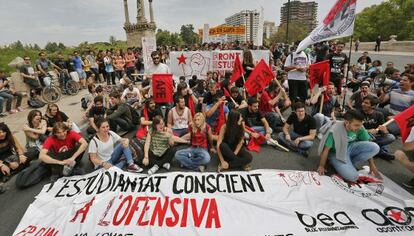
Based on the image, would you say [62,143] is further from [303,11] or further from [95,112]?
[303,11]

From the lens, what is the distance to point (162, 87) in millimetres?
6137

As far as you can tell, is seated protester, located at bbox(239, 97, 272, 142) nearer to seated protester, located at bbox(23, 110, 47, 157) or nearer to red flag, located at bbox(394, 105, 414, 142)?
red flag, located at bbox(394, 105, 414, 142)

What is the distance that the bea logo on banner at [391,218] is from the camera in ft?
9.72

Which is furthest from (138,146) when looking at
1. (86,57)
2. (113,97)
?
(86,57)

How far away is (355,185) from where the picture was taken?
3814mm

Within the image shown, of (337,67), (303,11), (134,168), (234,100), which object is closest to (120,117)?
(134,168)

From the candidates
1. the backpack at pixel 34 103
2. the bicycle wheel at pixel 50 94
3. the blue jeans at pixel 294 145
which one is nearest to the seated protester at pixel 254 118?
the blue jeans at pixel 294 145

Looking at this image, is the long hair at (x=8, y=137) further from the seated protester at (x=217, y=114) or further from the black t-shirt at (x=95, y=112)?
the seated protester at (x=217, y=114)

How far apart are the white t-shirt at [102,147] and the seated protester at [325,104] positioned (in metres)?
4.48

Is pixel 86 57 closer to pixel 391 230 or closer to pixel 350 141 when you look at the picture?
pixel 350 141

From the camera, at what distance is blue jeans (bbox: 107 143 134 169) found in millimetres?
4668

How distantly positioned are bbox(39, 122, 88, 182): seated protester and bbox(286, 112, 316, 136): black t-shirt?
13.5 feet

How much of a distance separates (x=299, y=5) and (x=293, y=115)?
415 feet

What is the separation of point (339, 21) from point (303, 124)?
2608mm
